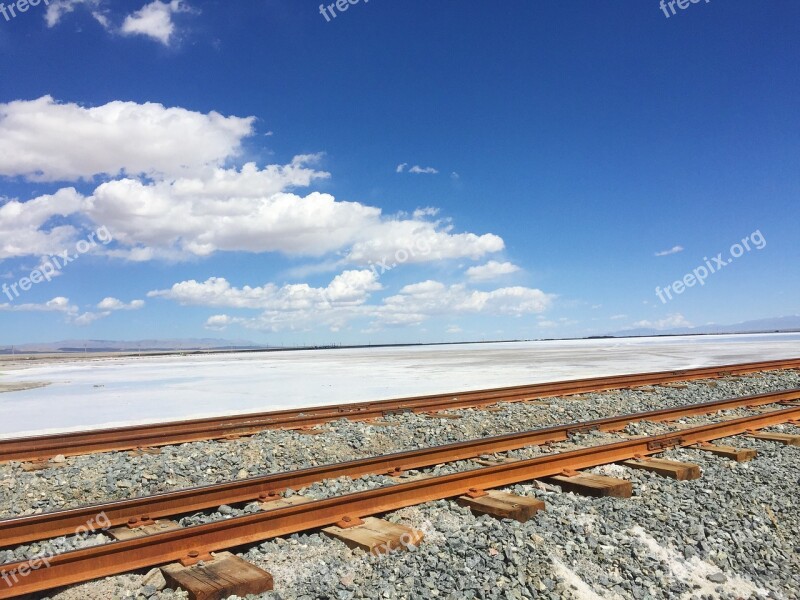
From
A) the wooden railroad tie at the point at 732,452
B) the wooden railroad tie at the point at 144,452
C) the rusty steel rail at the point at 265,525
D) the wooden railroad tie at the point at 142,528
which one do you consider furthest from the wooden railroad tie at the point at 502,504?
the wooden railroad tie at the point at 144,452

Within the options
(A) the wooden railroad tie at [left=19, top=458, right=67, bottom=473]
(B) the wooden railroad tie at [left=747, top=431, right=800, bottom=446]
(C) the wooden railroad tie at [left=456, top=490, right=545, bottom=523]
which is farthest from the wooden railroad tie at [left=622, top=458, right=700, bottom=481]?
(A) the wooden railroad tie at [left=19, top=458, right=67, bottom=473]

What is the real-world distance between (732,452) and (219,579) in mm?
7084

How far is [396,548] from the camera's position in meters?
5.10

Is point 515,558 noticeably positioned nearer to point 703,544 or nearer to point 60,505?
point 703,544

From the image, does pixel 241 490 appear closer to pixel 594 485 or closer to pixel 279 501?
pixel 279 501

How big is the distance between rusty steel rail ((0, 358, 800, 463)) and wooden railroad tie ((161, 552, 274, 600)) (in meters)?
6.05

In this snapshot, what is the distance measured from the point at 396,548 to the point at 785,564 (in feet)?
10.2

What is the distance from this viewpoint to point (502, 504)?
606 cm

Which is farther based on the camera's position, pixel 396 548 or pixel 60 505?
pixel 60 505

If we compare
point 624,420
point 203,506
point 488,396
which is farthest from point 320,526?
point 488,396

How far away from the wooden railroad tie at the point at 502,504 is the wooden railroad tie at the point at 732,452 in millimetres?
3804

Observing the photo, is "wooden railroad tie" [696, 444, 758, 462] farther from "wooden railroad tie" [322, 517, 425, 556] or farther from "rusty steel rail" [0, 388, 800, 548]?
"wooden railroad tie" [322, 517, 425, 556]

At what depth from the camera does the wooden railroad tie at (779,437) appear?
9.45 metres

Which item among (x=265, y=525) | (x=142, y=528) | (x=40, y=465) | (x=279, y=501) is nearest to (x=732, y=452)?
(x=279, y=501)
